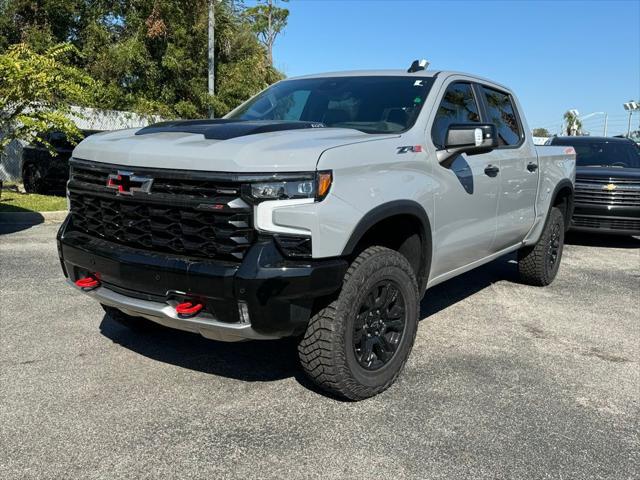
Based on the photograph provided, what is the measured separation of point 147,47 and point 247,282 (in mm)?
18300

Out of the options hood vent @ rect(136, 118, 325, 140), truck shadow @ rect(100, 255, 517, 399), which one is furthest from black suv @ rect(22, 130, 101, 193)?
hood vent @ rect(136, 118, 325, 140)

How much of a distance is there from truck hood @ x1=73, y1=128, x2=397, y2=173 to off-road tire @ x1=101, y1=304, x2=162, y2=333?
3.91ft

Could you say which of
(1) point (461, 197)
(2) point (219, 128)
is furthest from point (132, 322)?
(1) point (461, 197)

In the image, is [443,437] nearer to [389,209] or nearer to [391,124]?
[389,209]

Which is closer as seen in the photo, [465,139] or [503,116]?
[465,139]

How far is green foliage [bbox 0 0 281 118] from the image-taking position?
18.7 m

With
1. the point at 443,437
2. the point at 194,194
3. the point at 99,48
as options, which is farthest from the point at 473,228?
the point at 99,48

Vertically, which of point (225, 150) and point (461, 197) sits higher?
point (225, 150)

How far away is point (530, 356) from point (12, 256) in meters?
5.62

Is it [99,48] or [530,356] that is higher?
[99,48]

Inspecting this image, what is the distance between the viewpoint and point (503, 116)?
5219 millimetres

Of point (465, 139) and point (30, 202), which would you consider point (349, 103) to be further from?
point (30, 202)

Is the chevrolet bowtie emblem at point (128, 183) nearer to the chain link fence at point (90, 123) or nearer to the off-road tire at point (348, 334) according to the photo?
the off-road tire at point (348, 334)

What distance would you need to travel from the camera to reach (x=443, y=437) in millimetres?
3035
